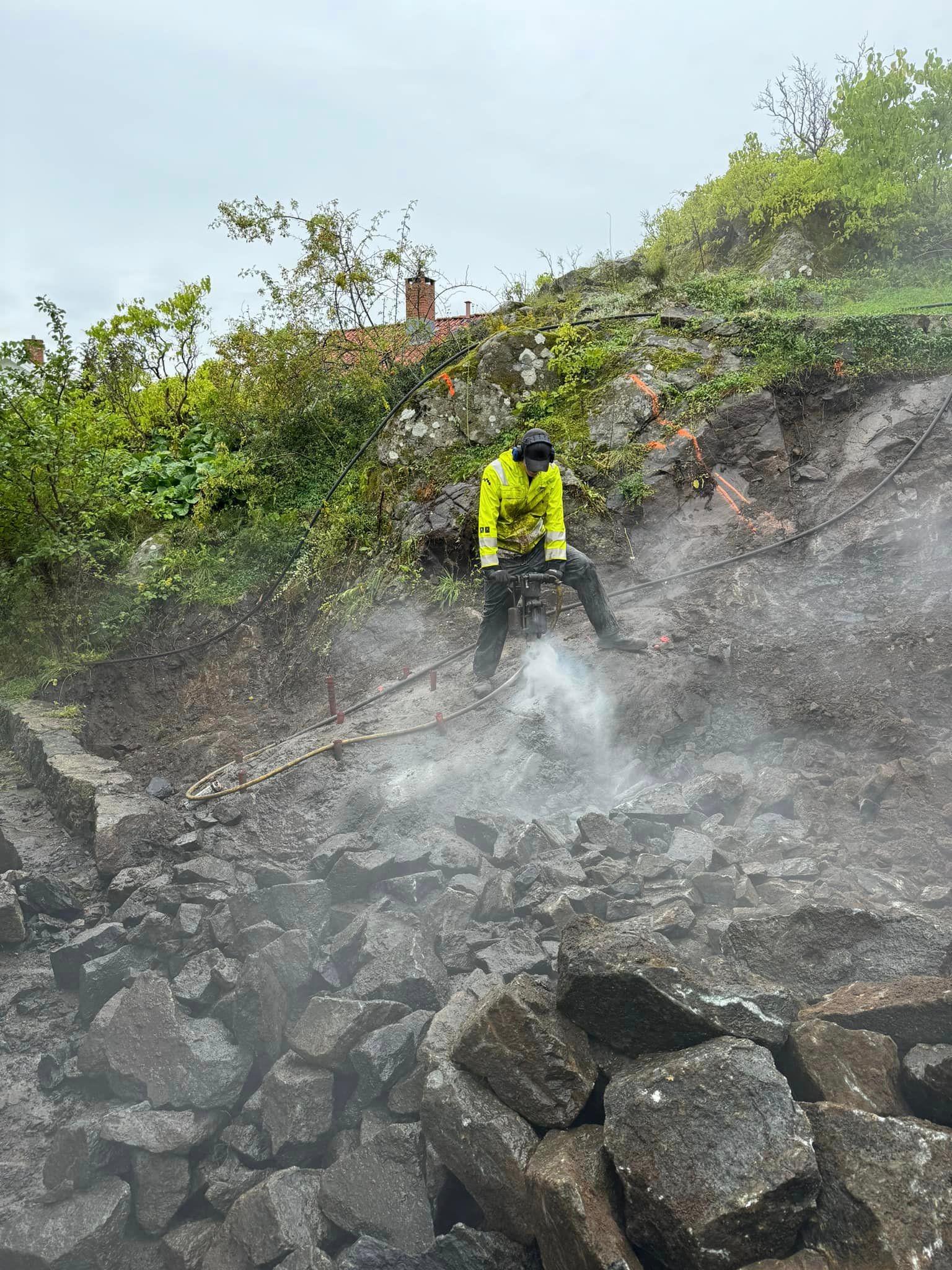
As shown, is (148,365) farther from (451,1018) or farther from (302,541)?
(451,1018)

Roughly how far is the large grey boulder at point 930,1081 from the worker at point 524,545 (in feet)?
14.5

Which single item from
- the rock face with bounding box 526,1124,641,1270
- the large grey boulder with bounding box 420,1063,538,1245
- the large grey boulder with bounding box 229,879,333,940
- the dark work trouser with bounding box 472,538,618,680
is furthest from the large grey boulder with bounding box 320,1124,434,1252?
the dark work trouser with bounding box 472,538,618,680

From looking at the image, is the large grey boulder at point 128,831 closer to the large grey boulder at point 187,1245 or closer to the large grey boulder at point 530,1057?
the large grey boulder at point 187,1245

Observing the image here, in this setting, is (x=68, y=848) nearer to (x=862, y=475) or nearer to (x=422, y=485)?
(x=422, y=485)

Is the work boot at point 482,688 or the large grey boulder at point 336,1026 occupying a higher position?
the work boot at point 482,688

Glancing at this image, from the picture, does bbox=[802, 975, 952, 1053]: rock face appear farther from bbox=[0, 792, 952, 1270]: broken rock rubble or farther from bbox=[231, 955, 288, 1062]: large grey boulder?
bbox=[231, 955, 288, 1062]: large grey boulder

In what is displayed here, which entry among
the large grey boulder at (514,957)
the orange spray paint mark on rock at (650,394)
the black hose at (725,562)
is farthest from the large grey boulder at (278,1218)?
the orange spray paint mark on rock at (650,394)

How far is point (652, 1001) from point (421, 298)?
39.0 ft

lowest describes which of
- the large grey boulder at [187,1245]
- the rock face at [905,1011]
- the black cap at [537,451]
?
the large grey boulder at [187,1245]

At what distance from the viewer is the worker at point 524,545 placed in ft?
20.9

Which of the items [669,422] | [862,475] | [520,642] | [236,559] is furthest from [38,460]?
[862,475]

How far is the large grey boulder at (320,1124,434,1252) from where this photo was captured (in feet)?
9.53

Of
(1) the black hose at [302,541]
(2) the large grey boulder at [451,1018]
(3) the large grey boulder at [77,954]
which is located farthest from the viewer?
(1) the black hose at [302,541]

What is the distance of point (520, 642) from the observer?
8.09 metres
